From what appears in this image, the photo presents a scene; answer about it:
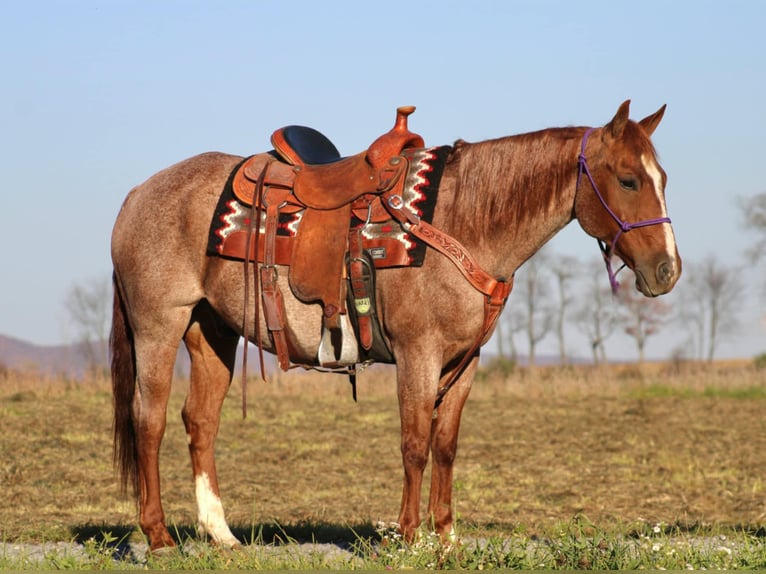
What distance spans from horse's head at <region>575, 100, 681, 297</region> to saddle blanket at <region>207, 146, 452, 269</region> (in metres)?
0.91

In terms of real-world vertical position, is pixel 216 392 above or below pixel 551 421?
above

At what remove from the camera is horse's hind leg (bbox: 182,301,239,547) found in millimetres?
6496

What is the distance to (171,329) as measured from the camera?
6562 mm

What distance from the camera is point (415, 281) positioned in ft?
18.8

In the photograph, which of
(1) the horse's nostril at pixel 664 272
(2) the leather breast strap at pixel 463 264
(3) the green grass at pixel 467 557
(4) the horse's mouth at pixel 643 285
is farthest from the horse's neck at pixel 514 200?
(3) the green grass at pixel 467 557

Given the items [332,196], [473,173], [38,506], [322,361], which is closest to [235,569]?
[322,361]

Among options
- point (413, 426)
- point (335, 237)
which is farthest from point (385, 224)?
point (413, 426)

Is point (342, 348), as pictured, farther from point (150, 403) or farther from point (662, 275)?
point (662, 275)

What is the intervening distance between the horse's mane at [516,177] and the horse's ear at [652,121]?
379mm

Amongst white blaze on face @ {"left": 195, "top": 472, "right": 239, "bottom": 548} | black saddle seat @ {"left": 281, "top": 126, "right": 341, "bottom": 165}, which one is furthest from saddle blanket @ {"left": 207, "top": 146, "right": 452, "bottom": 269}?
white blaze on face @ {"left": 195, "top": 472, "right": 239, "bottom": 548}

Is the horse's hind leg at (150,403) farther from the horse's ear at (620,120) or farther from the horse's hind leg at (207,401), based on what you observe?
the horse's ear at (620,120)

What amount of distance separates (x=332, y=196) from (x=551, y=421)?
12406 mm

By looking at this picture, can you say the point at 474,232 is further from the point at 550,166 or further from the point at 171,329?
the point at 171,329

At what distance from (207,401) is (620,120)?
3.35 m
